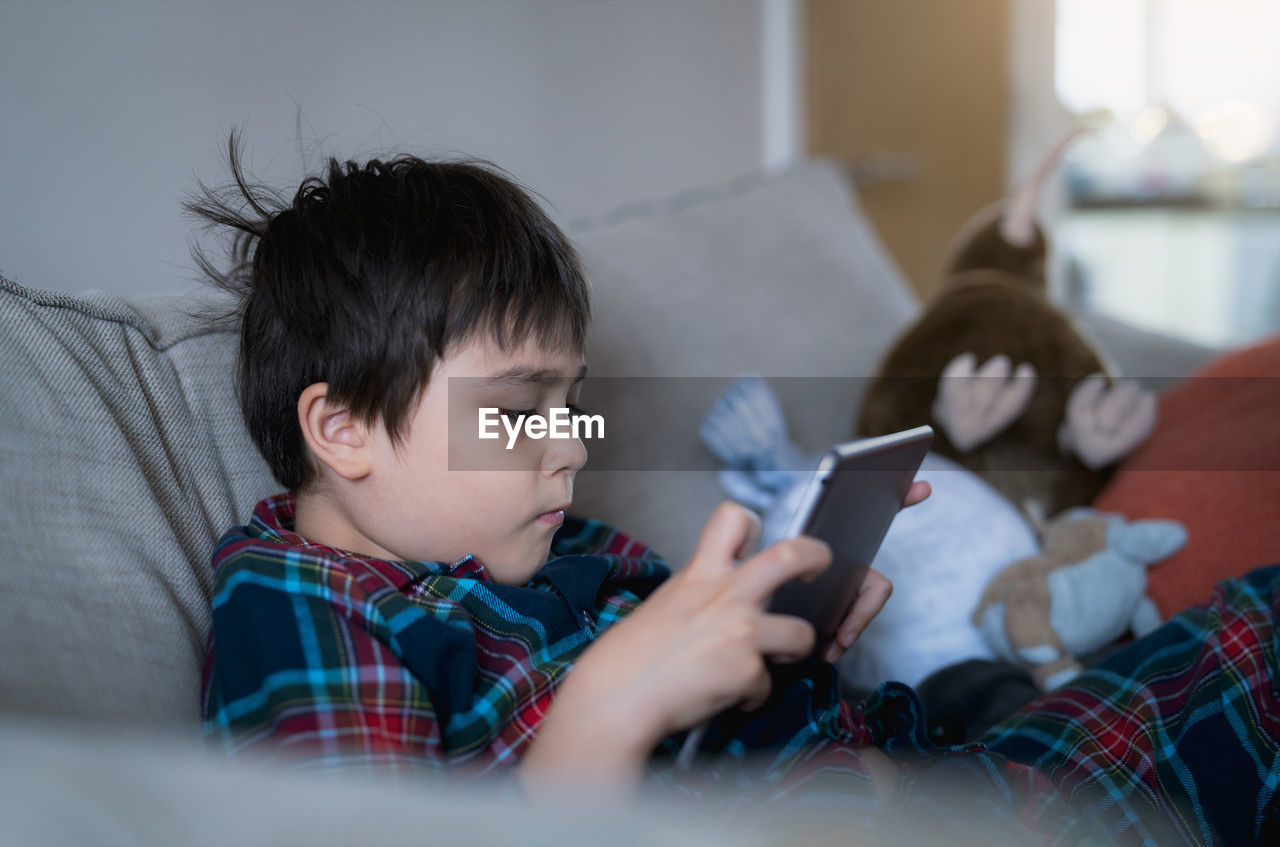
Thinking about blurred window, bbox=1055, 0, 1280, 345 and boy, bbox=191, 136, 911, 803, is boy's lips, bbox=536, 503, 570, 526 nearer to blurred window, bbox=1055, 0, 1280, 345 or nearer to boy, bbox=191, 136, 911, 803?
boy, bbox=191, 136, 911, 803

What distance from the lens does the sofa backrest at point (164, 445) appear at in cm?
55

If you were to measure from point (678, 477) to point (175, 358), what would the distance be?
525 mm

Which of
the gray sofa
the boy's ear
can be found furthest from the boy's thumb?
the boy's ear

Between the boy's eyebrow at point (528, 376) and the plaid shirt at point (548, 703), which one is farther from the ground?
the boy's eyebrow at point (528, 376)

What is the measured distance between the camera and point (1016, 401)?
41.7 inches

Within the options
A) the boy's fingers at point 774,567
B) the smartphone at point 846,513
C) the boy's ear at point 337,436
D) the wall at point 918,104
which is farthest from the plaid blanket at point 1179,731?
the wall at point 918,104

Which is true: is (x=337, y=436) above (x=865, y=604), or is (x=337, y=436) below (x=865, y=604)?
above

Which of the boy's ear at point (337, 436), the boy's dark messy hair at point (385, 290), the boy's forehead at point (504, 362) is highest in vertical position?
the boy's dark messy hair at point (385, 290)

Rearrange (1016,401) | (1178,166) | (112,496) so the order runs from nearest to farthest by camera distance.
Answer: (112,496) < (1016,401) < (1178,166)

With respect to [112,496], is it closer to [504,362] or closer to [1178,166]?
[504,362]

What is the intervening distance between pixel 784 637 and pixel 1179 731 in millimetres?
411

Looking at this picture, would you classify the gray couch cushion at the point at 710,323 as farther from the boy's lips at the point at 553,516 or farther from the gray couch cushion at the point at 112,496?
the gray couch cushion at the point at 112,496

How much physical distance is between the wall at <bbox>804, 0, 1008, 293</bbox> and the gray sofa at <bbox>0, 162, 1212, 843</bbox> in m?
1.52

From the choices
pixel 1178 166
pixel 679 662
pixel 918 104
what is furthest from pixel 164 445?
pixel 1178 166
